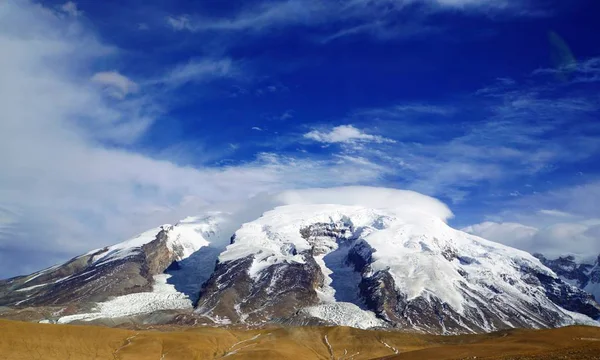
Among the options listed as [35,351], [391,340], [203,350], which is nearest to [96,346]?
[35,351]

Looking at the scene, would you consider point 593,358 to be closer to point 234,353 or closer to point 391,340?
point 234,353

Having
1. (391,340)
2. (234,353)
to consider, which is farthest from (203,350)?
(391,340)

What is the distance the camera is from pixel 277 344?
142 metres

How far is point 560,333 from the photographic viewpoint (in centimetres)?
9819

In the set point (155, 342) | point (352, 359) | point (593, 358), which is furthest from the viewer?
point (352, 359)

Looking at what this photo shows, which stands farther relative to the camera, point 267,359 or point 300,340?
point 300,340

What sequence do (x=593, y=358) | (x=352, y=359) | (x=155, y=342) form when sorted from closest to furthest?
(x=593, y=358) < (x=155, y=342) < (x=352, y=359)

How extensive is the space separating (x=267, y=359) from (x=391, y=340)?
56996 mm

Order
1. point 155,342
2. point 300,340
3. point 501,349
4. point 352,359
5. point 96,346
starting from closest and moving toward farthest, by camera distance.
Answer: point 501,349
point 96,346
point 155,342
point 352,359
point 300,340

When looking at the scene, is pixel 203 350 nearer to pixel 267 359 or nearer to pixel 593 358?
pixel 267 359

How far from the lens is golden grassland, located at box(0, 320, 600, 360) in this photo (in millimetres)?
86375

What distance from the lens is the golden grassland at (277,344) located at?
86.4 m

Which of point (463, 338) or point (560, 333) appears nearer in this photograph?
point (560, 333)

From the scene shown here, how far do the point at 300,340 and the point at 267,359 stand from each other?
38875 mm
